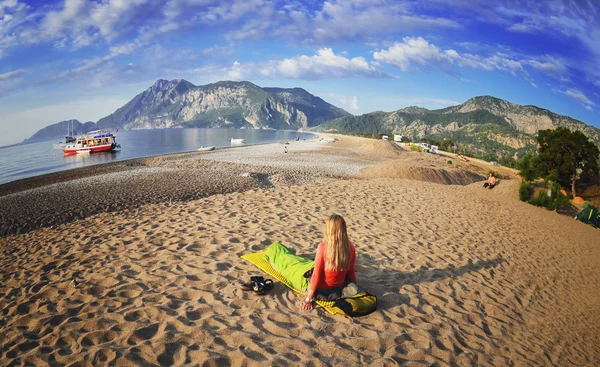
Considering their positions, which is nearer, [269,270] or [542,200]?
[269,270]

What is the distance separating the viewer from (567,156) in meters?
21.0

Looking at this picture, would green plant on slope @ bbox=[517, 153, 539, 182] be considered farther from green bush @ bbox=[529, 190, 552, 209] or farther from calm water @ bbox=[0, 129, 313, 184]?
calm water @ bbox=[0, 129, 313, 184]

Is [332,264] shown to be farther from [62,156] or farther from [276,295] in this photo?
[62,156]

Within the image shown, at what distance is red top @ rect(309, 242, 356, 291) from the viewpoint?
4.32m

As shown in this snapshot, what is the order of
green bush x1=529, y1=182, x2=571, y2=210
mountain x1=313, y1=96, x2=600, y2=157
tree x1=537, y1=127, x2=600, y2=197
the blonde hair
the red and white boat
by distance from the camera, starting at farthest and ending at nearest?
mountain x1=313, y1=96, x2=600, y2=157 < the red and white boat < tree x1=537, y1=127, x2=600, y2=197 < green bush x1=529, y1=182, x2=571, y2=210 < the blonde hair

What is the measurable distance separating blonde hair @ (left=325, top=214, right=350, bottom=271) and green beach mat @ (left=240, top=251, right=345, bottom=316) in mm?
564

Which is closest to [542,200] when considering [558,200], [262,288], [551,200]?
[551,200]

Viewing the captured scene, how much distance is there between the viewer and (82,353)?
3303 millimetres

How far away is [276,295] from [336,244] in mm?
1386

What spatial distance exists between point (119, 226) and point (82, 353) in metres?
5.45

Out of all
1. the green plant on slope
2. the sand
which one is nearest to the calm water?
the sand

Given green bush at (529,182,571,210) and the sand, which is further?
green bush at (529,182,571,210)

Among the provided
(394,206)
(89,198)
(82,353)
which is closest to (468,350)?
(82,353)

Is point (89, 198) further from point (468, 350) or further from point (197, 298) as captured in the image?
point (468, 350)
